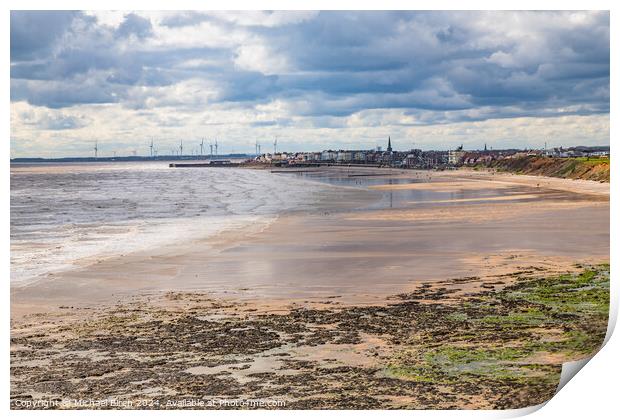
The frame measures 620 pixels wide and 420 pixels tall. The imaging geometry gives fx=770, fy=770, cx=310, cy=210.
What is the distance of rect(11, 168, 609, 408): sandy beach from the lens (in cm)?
1129

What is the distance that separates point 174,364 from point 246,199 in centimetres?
3996

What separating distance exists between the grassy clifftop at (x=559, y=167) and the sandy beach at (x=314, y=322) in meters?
36.9

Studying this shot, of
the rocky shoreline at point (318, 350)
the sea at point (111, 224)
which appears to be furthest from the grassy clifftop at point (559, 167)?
the rocky shoreline at point (318, 350)

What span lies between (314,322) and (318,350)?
172 cm

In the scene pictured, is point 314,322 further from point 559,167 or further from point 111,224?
point 559,167

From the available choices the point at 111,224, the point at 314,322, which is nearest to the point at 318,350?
the point at 314,322

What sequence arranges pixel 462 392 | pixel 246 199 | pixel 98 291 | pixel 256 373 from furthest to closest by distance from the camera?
1. pixel 246 199
2. pixel 98 291
3. pixel 256 373
4. pixel 462 392

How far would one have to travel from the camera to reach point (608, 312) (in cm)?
1415

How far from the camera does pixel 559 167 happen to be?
7994 cm

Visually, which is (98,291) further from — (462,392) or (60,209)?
(60,209)

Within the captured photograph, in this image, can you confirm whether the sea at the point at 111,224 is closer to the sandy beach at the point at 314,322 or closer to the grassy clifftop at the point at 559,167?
the sandy beach at the point at 314,322

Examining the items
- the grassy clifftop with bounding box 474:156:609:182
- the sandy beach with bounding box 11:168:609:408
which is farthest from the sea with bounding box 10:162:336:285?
the grassy clifftop with bounding box 474:156:609:182
